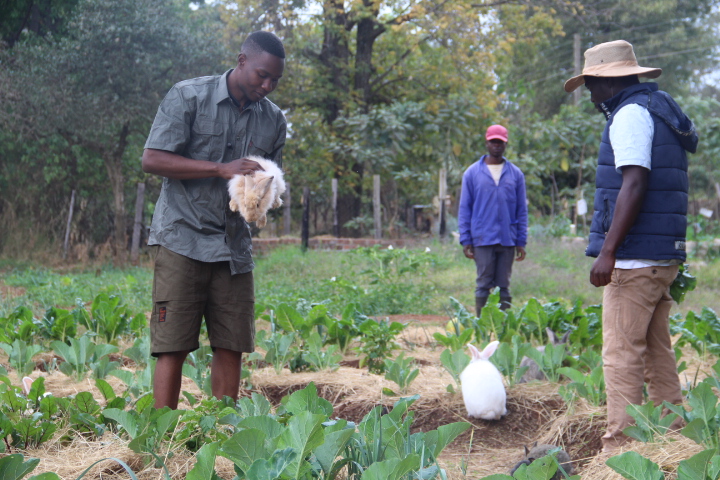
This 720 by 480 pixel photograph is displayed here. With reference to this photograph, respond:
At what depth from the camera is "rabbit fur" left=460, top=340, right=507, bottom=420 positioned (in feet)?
11.6

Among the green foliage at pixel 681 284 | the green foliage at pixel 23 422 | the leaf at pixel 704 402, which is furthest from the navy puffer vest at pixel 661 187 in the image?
the green foliage at pixel 23 422

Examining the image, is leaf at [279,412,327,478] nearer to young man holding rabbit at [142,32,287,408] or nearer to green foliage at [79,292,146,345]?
young man holding rabbit at [142,32,287,408]

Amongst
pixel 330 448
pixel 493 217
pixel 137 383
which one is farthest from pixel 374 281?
pixel 330 448

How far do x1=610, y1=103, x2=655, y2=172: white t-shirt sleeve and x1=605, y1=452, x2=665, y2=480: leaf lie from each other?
1.26 meters

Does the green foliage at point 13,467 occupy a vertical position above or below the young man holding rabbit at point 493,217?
below

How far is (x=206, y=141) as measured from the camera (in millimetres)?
3125

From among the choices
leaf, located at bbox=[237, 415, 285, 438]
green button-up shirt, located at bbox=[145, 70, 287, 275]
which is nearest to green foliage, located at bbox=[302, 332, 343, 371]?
green button-up shirt, located at bbox=[145, 70, 287, 275]

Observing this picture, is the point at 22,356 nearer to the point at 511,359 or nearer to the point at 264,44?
the point at 264,44

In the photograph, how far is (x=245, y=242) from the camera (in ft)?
10.6

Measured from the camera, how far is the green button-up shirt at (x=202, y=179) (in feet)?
9.91

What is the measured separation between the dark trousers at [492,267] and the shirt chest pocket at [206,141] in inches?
132

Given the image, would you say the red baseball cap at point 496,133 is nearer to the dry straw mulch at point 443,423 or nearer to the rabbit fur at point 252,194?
the dry straw mulch at point 443,423

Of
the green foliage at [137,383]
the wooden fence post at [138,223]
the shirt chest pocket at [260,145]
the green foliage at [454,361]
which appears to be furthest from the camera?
the wooden fence post at [138,223]

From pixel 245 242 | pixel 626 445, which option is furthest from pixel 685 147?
pixel 245 242
